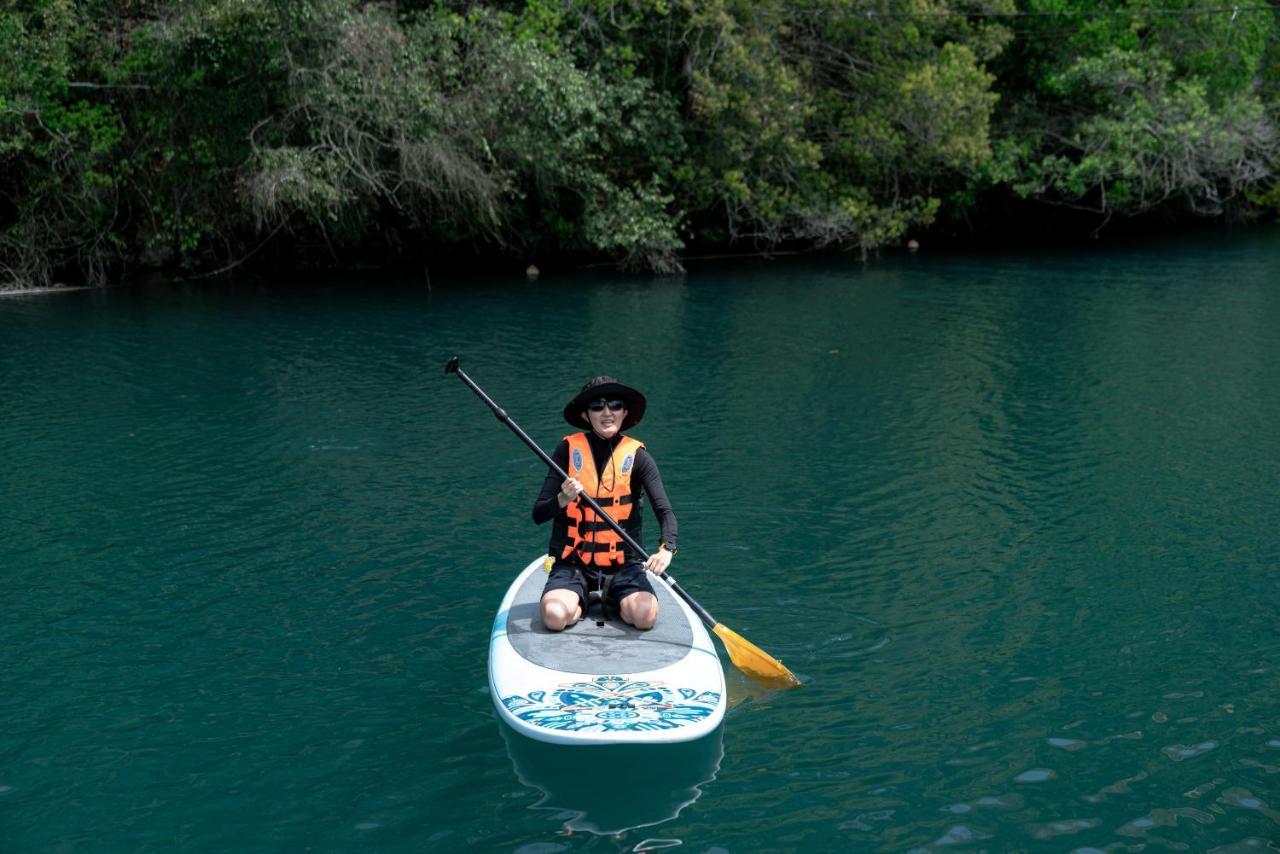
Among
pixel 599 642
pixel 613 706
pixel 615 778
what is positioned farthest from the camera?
pixel 599 642

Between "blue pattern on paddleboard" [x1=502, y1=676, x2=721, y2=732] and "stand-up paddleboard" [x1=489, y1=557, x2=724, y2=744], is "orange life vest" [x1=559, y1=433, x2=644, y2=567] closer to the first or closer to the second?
"stand-up paddleboard" [x1=489, y1=557, x2=724, y2=744]

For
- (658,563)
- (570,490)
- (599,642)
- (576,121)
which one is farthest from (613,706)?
(576,121)

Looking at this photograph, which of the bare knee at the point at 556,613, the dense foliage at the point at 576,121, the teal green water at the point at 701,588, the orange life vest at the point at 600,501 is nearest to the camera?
the teal green water at the point at 701,588

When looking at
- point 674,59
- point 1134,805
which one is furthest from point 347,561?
point 674,59

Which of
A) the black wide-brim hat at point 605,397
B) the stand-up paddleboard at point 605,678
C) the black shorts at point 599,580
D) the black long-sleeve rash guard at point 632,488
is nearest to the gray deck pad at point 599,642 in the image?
the stand-up paddleboard at point 605,678

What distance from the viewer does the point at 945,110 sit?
28.6 metres

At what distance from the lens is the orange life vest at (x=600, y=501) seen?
26.2ft

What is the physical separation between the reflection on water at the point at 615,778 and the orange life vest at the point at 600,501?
1.36 m

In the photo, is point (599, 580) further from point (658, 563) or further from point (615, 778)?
point (615, 778)

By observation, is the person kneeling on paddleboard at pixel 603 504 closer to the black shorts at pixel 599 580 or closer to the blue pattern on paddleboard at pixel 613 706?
the black shorts at pixel 599 580

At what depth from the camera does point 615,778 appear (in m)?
6.81

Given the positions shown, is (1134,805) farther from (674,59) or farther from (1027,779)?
(674,59)

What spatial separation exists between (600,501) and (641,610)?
79 centimetres

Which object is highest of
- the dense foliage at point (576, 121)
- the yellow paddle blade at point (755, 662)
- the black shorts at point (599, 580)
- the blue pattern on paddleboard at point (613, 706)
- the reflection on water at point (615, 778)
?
the dense foliage at point (576, 121)
